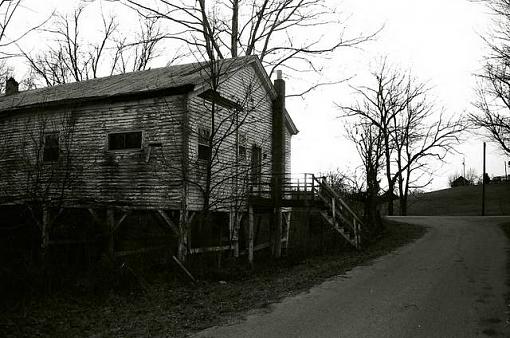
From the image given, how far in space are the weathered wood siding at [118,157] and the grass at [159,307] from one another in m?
3.70

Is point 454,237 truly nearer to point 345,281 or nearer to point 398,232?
point 398,232

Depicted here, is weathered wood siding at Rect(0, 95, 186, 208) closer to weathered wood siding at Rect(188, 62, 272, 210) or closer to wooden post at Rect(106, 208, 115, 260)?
weathered wood siding at Rect(188, 62, 272, 210)

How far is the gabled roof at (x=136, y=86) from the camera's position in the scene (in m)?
16.1

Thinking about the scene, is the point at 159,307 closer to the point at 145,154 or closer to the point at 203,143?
the point at 145,154

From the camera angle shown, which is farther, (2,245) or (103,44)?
(103,44)

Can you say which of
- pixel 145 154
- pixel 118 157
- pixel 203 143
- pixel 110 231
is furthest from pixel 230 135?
pixel 110 231

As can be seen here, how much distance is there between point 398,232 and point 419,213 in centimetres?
3672

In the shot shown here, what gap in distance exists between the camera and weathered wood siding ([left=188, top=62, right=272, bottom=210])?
52.2 feet

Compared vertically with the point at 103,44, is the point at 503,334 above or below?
below

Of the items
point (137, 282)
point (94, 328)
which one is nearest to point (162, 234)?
point (137, 282)

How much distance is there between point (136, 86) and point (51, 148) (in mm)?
4024

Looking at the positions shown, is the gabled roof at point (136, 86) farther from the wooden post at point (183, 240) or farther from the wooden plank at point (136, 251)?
the wooden plank at point (136, 251)

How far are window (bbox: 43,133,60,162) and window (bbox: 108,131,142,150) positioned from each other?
260cm

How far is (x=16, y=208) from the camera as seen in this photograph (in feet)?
57.8
